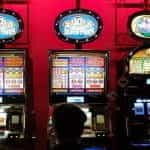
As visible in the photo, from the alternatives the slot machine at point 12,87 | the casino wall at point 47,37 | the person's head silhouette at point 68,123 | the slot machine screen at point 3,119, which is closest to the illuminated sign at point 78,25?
the slot machine at point 12,87

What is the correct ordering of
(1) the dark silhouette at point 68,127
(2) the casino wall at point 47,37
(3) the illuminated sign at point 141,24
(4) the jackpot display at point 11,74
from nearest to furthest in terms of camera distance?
(1) the dark silhouette at point 68,127 → (4) the jackpot display at point 11,74 → (3) the illuminated sign at point 141,24 → (2) the casino wall at point 47,37

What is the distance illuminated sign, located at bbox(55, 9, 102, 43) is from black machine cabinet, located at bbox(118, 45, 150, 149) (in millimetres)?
542

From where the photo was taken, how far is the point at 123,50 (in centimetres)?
713

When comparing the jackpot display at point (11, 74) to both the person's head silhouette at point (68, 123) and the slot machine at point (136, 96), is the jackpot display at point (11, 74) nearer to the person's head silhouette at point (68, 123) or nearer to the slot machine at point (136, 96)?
the slot machine at point (136, 96)

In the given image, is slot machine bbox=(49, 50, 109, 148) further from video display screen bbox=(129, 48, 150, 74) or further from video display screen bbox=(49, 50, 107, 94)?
video display screen bbox=(129, 48, 150, 74)

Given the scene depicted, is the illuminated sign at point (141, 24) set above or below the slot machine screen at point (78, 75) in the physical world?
above

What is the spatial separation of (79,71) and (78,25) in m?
0.59

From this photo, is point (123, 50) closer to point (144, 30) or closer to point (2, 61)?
point (144, 30)

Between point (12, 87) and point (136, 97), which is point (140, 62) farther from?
point (12, 87)

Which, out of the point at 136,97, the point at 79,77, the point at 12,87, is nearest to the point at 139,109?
the point at 136,97

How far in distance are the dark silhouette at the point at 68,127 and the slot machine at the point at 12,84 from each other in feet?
8.25

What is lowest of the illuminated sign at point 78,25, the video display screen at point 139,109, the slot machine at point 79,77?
the video display screen at point 139,109

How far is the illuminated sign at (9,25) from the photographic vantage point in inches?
237

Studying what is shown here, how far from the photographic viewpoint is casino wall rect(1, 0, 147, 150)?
23.0ft
